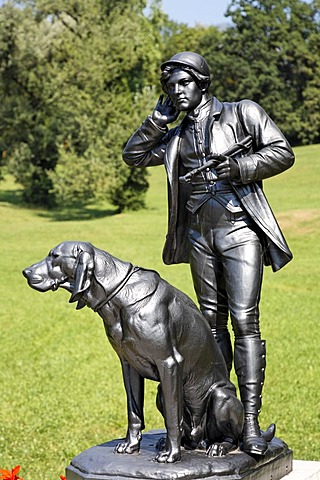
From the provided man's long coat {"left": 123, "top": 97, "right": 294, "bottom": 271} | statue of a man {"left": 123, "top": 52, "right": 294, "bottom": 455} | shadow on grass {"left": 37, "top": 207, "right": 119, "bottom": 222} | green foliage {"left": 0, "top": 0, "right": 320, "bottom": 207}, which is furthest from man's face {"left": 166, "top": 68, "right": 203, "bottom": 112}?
shadow on grass {"left": 37, "top": 207, "right": 119, "bottom": 222}

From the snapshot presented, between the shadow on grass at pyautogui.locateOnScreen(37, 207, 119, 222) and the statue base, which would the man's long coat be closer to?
the statue base

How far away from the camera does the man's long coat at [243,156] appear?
4.74 metres

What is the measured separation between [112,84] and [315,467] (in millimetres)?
23057

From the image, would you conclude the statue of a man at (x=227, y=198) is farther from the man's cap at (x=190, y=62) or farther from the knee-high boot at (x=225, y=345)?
the knee-high boot at (x=225, y=345)

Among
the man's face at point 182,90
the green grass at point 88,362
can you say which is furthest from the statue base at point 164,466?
the green grass at point 88,362

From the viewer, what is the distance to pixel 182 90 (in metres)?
4.78

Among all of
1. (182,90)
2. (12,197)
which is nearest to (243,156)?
(182,90)

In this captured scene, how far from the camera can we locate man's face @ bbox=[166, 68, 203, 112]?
4773 millimetres

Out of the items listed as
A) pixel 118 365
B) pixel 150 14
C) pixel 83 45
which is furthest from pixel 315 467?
pixel 150 14

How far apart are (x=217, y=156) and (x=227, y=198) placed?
396 millimetres

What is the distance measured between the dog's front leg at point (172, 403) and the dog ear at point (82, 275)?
0.54 meters

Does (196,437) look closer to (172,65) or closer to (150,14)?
(172,65)

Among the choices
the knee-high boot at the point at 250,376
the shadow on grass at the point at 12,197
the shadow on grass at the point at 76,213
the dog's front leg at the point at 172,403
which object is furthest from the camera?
the shadow on grass at the point at 12,197

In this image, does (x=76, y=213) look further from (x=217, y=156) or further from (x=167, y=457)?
(x=167, y=457)
